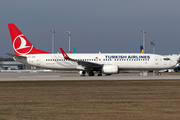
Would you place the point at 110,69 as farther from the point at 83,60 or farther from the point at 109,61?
the point at 83,60

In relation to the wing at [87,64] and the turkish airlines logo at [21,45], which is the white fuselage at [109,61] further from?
the turkish airlines logo at [21,45]

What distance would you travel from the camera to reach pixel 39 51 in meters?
47.2

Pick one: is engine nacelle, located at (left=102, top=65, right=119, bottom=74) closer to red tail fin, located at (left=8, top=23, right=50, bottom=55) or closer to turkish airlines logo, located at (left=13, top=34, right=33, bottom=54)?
red tail fin, located at (left=8, top=23, right=50, bottom=55)

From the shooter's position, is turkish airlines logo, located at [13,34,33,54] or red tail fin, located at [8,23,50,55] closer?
red tail fin, located at [8,23,50,55]

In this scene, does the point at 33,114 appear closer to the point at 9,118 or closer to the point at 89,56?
the point at 9,118

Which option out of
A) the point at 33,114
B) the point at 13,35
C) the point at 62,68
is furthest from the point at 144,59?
the point at 33,114

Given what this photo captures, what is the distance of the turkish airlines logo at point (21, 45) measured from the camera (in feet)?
152

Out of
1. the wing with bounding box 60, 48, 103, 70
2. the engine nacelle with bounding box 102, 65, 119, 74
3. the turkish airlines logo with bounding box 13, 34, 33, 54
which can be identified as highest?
the turkish airlines logo with bounding box 13, 34, 33, 54

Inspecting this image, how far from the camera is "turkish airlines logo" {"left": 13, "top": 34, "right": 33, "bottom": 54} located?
152 feet

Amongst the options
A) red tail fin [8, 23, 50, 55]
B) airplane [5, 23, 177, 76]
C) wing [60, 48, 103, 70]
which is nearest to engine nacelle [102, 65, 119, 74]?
airplane [5, 23, 177, 76]

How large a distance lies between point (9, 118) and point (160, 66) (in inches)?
1461

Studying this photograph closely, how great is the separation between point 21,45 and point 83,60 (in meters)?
9.91

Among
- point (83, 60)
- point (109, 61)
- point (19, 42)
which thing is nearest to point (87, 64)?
point (83, 60)

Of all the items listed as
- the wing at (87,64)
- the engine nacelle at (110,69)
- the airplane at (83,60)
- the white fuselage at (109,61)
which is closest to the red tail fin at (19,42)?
the airplane at (83,60)
